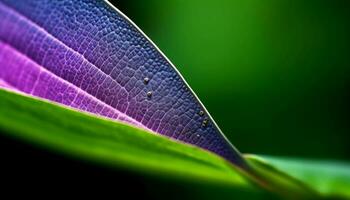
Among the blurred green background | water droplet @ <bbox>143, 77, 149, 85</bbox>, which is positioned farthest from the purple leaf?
the blurred green background

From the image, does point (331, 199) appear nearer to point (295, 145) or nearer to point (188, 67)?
point (295, 145)

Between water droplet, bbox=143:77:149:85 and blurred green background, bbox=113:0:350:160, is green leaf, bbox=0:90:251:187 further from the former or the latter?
blurred green background, bbox=113:0:350:160

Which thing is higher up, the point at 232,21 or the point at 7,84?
the point at 232,21

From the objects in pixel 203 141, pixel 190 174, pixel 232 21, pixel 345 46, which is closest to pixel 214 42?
pixel 232 21

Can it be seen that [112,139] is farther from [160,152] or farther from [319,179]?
[319,179]

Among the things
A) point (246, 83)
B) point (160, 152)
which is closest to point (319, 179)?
point (160, 152)

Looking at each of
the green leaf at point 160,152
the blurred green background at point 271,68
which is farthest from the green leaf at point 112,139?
the blurred green background at point 271,68

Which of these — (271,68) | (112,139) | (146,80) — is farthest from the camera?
(271,68)
